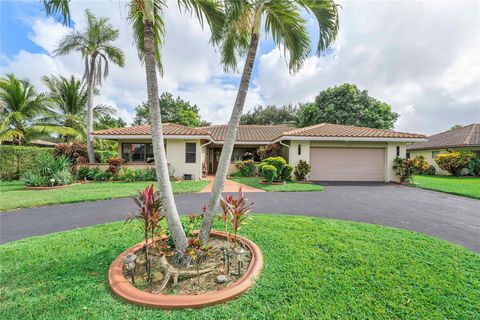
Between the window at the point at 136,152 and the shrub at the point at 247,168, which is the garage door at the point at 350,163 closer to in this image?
the shrub at the point at 247,168

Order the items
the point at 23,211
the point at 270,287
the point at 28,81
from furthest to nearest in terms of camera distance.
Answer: the point at 28,81, the point at 23,211, the point at 270,287

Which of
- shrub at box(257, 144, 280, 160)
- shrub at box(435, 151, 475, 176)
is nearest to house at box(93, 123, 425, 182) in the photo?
shrub at box(257, 144, 280, 160)

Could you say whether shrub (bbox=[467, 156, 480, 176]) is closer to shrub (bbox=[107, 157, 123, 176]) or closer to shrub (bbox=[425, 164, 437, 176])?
shrub (bbox=[425, 164, 437, 176])

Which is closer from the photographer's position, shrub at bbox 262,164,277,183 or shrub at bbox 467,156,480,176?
shrub at bbox 262,164,277,183

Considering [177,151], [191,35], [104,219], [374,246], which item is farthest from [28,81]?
[374,246]

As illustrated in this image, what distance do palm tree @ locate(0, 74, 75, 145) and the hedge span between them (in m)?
1.65

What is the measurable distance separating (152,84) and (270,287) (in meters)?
3.77

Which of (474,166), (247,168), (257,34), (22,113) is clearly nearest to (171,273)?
(257,34)

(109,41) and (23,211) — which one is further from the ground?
(109,41)

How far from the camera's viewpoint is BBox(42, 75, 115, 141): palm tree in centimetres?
1834

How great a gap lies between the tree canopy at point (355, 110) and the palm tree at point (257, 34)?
24.4 meters

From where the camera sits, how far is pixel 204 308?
8.31 ft

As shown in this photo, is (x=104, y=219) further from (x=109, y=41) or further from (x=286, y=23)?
(x=109, y=41)

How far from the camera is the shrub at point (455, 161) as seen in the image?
17.9 metres
